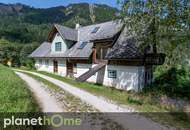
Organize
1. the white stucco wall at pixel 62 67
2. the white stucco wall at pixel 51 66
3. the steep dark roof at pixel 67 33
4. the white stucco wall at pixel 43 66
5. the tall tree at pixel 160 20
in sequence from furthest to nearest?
the white stucco wall at pixel 43 66 → the white stucco wall at pixel 51 66 → the white stucco wall at pixel 62 67 → the steep dark roof at pixel 67 33 → the tall tree at pixel 160 20

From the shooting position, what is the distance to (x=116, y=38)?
2431 cm

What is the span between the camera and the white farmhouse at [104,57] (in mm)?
21031

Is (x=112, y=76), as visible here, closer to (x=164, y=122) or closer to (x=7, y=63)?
(x=164, y=122)

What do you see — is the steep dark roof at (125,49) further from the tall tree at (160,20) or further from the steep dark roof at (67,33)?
the steep dark roof at (67,33)

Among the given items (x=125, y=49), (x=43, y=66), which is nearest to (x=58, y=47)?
(x=43, y=66)

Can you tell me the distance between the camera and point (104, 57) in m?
24.4

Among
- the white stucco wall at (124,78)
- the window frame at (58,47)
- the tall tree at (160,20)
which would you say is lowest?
the white stucco wall at (124,78)

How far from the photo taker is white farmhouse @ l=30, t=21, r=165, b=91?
828 inches

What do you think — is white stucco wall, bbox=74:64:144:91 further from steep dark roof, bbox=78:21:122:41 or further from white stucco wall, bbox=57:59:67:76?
white stucco wall, bbox=57:59:67:76

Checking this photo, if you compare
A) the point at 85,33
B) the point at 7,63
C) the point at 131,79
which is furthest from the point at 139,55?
the point at 7,63

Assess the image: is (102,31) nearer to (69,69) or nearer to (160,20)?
(69,69)

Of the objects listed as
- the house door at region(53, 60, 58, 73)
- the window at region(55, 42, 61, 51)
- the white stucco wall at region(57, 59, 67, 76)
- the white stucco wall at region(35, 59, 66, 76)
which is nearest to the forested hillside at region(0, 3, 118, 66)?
the white stucco wall at region(35, 59, 66, 76)

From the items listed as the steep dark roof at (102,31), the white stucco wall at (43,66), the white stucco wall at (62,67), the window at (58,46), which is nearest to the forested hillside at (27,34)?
the steep dark roof at (102,31)

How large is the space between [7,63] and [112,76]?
29502mm
